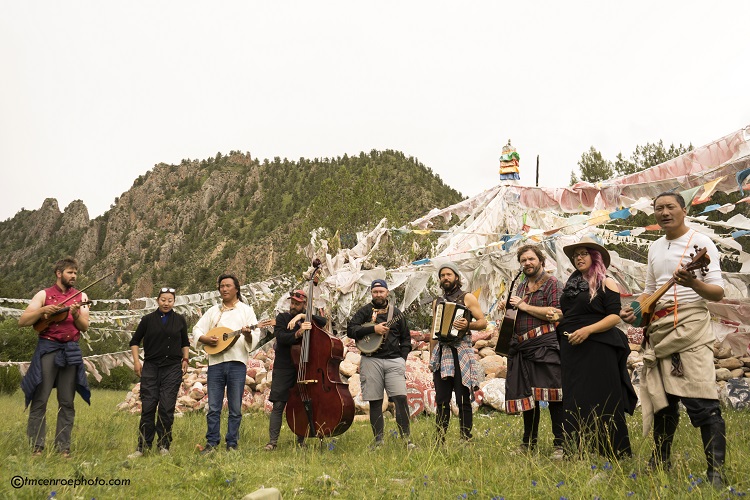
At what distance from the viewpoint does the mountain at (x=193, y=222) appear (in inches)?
2298

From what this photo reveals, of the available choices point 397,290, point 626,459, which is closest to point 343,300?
point 397,290

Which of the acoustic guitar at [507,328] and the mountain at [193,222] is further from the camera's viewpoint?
the mountain at [193,222]

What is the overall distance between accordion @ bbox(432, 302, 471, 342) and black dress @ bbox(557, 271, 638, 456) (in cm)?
110

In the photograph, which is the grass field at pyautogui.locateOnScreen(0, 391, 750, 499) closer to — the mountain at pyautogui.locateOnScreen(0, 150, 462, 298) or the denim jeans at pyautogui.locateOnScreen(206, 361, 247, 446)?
the denim jeans at pyautogui.locateOnScreen(206, 361, 247, 446)

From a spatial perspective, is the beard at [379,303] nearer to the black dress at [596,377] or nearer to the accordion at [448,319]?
the accordion at [448,319]

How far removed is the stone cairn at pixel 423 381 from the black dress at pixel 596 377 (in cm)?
279

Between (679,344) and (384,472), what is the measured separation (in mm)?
2142

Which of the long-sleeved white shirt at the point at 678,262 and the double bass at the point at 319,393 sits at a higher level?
the long-sleeved white shirt at the point at 678,262

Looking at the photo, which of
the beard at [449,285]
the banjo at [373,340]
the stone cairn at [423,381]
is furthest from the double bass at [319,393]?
the stone cairn at [423,381]

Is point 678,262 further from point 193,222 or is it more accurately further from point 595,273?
point 193,222

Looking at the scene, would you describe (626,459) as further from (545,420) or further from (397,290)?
(397,290)

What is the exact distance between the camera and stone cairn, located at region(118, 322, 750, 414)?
8469 mm

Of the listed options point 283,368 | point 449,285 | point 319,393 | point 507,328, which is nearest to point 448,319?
point 449,285

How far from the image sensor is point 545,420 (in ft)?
23.4
